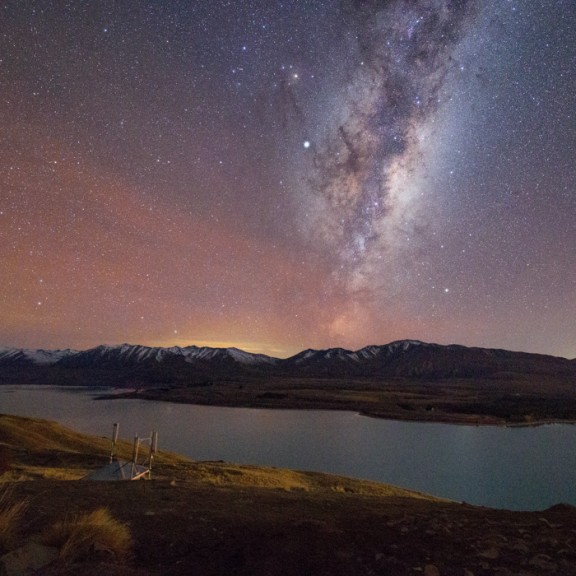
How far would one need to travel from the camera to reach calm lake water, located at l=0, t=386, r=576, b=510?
38875 millimetres

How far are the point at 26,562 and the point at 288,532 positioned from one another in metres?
3.34

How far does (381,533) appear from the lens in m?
7.06

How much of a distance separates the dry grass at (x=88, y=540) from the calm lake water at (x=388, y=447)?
31768 millimetres

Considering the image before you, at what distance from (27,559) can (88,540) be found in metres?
0.81

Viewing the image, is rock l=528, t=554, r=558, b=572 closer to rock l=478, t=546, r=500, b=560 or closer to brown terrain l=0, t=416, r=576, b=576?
brown terrain l=0, t=416, r=576, b=576

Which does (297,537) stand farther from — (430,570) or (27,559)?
(27,559)

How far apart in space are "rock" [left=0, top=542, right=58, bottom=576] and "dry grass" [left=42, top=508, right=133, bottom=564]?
0.15 m

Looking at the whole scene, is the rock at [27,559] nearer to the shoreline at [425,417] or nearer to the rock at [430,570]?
the rock at [430,570]

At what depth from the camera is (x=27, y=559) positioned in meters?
5.32

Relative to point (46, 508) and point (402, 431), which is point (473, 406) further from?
point (46, 508)

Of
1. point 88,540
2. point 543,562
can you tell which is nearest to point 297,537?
point 88,540

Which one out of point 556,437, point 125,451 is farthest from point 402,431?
point 125,451

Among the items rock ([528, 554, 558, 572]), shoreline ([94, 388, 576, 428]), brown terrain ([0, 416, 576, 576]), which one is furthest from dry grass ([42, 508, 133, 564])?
shoreline ([94, 388, 576, 428])

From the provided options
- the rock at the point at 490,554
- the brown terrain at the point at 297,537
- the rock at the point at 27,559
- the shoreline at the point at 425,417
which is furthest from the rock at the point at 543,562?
the shoreline at the point at 425,417
